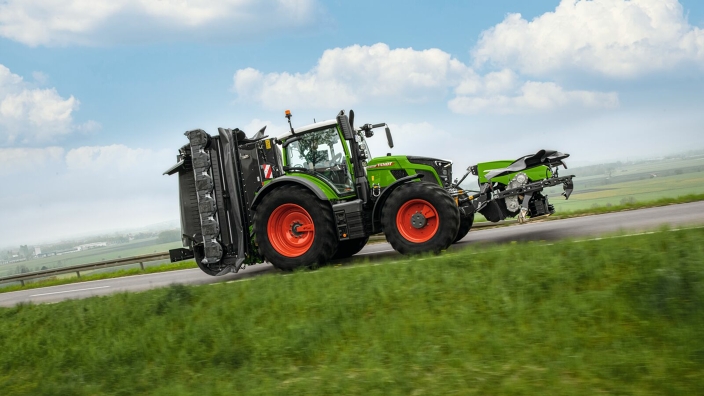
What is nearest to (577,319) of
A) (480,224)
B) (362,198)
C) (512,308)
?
(512,308)

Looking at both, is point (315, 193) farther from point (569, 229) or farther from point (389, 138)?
point (569, 229)

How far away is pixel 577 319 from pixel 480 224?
452 inches

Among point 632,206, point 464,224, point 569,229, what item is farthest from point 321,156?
point 632,206

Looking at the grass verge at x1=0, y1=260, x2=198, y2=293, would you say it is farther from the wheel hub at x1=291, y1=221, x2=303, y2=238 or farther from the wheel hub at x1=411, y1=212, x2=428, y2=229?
the wheel hub at x1=411, y1=212, x2=428, y2=229

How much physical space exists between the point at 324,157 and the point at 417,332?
5920 millimetres

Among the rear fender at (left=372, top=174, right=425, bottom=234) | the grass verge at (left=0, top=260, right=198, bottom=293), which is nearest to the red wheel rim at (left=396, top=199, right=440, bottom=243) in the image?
the rear fender at (left=372, top=174, right=425, bottom=234)

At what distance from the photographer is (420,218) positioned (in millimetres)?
10375

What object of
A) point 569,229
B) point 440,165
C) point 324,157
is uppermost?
point 324,157

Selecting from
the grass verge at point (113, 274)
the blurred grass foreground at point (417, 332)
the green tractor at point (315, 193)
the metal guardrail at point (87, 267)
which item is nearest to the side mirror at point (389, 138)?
the green tractor at point (315, 193)

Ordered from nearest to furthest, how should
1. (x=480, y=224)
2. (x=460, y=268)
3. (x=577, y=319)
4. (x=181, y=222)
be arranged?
(x=577, y=319) < (x=460, y=268) < (x=181, y=222) < (x=480, y=224)

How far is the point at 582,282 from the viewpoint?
20.3ft

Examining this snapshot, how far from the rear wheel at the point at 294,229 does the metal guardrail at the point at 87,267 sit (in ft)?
29.2

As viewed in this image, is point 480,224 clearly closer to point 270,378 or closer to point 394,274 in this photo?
point 394,274

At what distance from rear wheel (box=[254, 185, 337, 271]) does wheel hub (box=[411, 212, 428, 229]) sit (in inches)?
56.8
